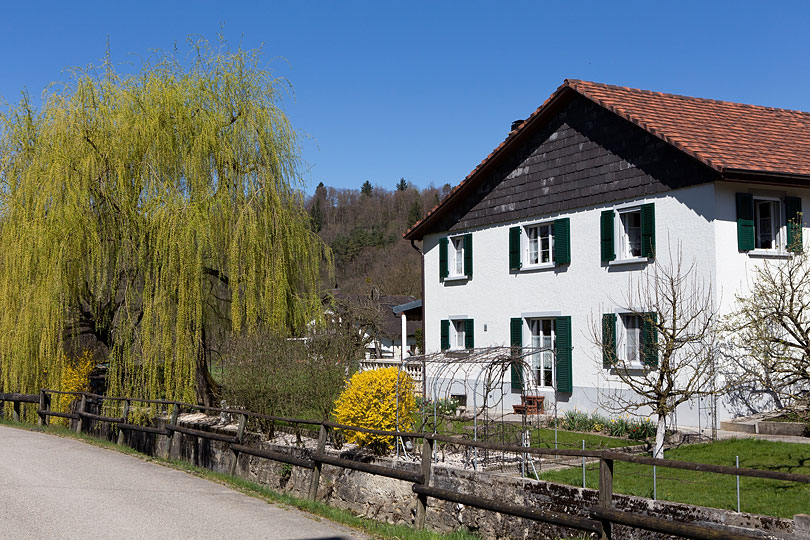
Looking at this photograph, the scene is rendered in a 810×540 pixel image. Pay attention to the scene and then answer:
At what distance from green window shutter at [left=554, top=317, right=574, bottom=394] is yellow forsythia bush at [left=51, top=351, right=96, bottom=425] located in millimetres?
11406

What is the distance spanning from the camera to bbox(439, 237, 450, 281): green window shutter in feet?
79.5

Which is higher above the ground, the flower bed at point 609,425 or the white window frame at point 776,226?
the white window frame at point 776,226

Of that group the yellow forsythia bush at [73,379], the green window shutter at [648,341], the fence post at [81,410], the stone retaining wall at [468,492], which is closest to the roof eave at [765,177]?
the green window shutter at [648,341]

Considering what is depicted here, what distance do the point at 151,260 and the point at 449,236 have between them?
33.4 feet

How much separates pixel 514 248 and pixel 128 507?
46.2 ft

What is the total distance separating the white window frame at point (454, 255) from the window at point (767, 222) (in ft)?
29.6

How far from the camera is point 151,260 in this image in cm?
1633

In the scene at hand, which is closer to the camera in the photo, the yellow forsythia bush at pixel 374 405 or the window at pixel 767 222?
the yellow forsythia bush at pixel 374 405

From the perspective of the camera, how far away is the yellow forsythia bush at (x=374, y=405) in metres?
14.1

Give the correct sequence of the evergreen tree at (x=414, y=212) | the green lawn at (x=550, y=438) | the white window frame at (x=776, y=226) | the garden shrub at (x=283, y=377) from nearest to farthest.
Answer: the green lawn at (x=550, y=438) → the garden shrub at (x=283, y=377) → the white window frame at (x=776, y=226) → the evergreen tree at (x=414, y=212)

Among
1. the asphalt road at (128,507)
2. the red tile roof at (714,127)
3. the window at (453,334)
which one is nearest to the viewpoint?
the asphalt road at (128,507)

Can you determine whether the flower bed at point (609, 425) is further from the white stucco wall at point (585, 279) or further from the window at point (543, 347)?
the window at point (543, 347)

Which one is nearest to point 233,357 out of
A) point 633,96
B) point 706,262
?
point 706,262

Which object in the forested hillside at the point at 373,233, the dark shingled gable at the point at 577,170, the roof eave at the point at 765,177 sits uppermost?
the forested hillside at the point at 373,233
